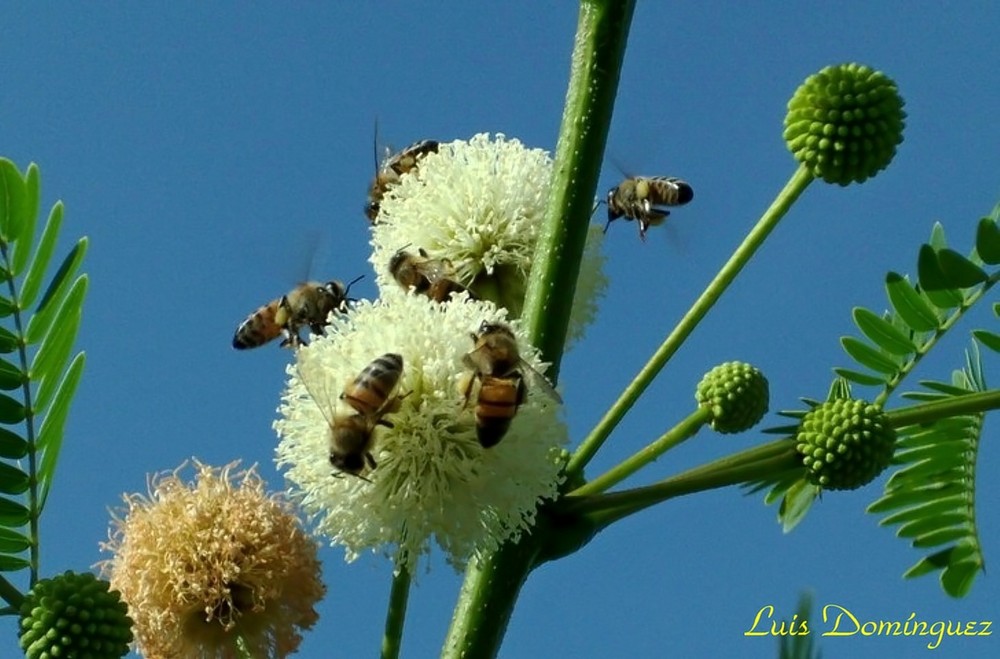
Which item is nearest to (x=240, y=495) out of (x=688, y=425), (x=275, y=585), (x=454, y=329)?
(x=275, y=585)

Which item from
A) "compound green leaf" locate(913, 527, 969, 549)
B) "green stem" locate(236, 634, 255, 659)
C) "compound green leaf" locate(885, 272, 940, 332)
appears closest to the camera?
"green stem" locate(236, 634, 255, 659)

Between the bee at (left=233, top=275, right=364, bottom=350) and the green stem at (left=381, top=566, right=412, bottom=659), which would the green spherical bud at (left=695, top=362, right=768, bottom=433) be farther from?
the bee at (left=233, top=275, right=364, bottom=350)

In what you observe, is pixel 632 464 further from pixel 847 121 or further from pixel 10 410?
pixel 10 410

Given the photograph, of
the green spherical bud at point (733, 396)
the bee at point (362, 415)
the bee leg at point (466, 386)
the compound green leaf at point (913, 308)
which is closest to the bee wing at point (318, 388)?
the bee at point (362, 415)

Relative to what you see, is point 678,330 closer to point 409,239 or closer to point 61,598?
point 409,239

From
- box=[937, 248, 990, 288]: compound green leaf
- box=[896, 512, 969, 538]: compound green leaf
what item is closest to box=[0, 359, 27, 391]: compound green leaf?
box=[937, 248, 990, 288]: compound green leaf

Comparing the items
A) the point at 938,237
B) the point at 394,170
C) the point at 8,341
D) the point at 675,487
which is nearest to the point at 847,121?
the point at 938,237
